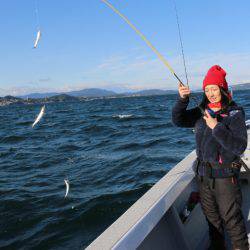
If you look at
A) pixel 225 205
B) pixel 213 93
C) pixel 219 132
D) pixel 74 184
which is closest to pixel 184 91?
pixel 213 93

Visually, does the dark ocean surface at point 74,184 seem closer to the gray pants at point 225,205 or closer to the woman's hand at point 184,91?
the gray pants at point 225,205

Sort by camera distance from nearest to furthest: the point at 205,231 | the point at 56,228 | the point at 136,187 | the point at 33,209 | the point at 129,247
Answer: the point at 129,247
the point at 205,231
the point at 56,228
the point at 33,209
the point at 136,187

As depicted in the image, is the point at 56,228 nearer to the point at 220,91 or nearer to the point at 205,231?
the point at 205,231

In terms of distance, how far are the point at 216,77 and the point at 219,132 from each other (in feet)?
1.63

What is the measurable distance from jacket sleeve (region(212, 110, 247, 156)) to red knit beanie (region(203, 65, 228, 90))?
0.29 m

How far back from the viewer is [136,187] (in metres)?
8.84

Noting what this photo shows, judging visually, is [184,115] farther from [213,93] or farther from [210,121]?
[210,121]

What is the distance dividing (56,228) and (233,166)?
4474 mm

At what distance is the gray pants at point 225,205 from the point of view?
10.4 ft

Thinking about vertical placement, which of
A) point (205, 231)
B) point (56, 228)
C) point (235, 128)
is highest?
point (235, 128)

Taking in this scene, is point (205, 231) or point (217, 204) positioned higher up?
point (217, 204)

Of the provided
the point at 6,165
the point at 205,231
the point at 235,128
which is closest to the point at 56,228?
the point at 205,231

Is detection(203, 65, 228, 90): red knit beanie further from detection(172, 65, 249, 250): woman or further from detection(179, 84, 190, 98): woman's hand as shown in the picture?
detection(179, 84, 190, 98): woman's hand

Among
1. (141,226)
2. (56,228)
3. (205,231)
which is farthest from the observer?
(56,228)
